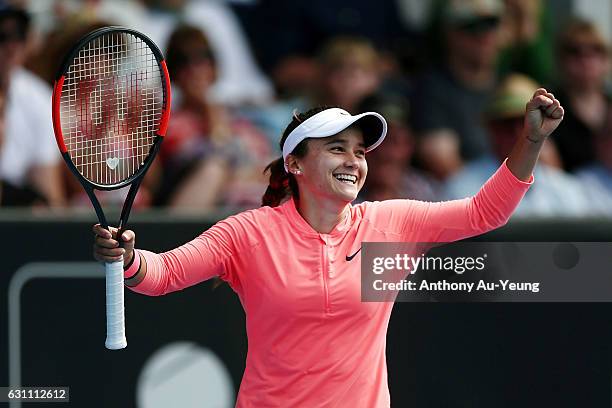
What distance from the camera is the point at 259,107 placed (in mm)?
7117

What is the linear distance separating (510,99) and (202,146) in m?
1.86

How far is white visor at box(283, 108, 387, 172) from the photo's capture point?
361cm

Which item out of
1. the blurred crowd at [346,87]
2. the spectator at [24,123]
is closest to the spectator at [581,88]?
the blurred crowd at [346,87]

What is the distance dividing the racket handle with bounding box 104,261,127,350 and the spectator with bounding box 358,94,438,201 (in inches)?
110

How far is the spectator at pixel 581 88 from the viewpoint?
726cm

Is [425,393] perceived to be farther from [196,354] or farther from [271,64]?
[271,64]

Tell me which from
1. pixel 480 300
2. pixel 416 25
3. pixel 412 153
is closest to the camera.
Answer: pixel 480 300

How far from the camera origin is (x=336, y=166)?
11.9ft

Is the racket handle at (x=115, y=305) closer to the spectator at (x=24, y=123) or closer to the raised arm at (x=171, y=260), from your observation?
the raised arm at (x=171, y=260)

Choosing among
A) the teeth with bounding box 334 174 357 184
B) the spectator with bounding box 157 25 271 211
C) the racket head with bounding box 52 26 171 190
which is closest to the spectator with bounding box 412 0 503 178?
the spectator with bounding box 157 25 271 211

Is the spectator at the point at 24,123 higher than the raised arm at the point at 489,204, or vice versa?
the spectator at the point at 24,123

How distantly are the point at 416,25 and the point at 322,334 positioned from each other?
4148 millimetres

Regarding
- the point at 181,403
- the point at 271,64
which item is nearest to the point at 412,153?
the point at 271,64

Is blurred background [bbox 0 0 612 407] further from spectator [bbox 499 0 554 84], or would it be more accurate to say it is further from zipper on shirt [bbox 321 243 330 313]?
zipper on shirt [bbox 321 243 330 313]
